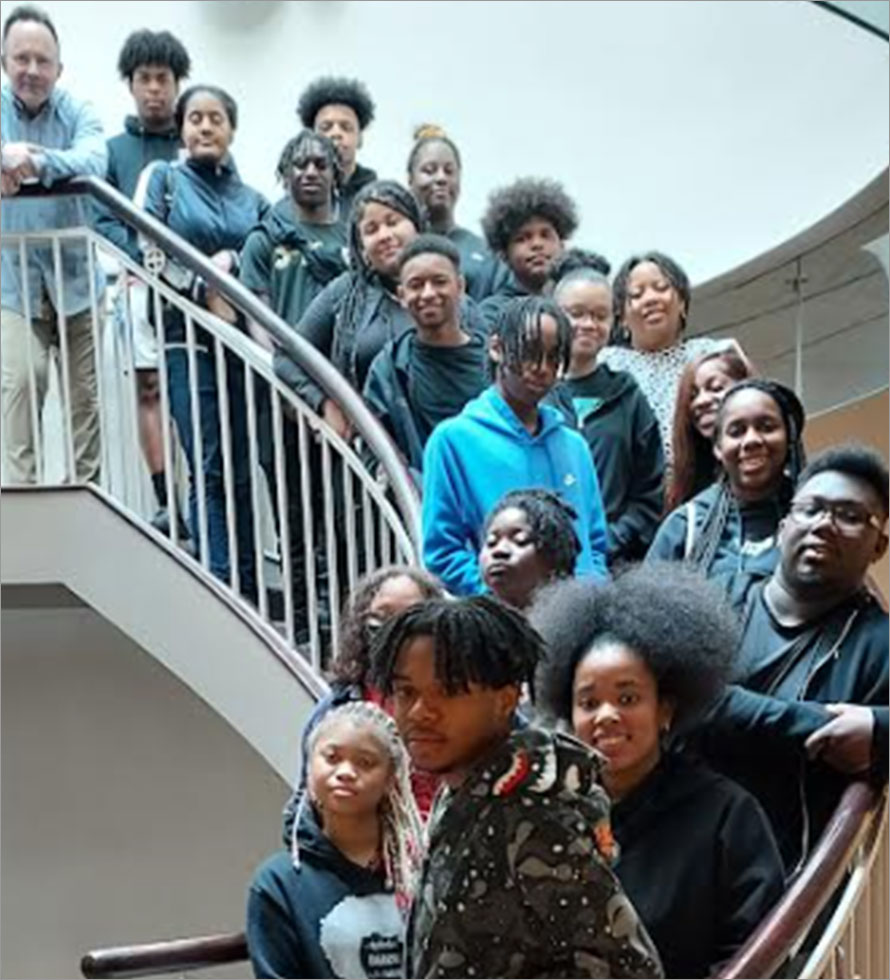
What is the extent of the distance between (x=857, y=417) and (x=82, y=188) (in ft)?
8.19

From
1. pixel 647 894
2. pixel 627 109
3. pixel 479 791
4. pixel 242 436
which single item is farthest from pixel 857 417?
pixel 479 791

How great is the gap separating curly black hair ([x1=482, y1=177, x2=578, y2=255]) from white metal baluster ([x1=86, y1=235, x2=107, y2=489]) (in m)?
0.87

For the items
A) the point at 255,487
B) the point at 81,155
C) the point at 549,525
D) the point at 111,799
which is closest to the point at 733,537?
the point at 549,525

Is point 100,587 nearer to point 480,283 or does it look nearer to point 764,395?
point 480,283

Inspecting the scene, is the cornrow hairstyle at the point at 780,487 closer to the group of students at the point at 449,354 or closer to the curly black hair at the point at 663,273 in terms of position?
the group of students at the point at 449,354

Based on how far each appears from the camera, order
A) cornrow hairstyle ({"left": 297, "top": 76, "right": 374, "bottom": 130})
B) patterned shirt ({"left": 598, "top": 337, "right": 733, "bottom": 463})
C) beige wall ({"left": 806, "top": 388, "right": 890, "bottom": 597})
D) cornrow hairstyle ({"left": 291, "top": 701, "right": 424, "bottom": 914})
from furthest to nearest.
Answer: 1. beige wall ({"left": 806, "top": 388, "right": 890, "bottom": 597})
2. cornrow hairstyle ({"left": 297, "top": 76, "right": 374, "bottom": 130})
3. patterned shirt ({"left": 598, "top": 337, "right": 733, "bottom": 463})
4. cornrow hairstyle ({"left": 291, "top": 701, "right": 424, "bottom": 914})

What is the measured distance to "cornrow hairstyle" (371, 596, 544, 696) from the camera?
1675 millimetres

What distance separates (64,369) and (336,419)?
0.80m

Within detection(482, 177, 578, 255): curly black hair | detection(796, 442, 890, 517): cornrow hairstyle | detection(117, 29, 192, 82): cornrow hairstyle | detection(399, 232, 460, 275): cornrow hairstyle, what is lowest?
detection(796, 442, 890, 517): cornrow hairstyle

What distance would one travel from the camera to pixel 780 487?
2447mm

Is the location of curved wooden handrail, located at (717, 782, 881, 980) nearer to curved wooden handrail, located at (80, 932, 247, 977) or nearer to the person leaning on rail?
curved wooden handrail, located at (80, 932, 247, 977)

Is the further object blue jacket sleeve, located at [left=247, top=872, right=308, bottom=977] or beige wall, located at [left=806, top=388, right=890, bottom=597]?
beige wall, located at [left=806, top=388, right=890, bottom=597]

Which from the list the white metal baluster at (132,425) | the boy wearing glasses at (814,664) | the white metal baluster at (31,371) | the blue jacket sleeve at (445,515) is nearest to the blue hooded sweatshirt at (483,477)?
the blue jacket sleeve at (445,515)

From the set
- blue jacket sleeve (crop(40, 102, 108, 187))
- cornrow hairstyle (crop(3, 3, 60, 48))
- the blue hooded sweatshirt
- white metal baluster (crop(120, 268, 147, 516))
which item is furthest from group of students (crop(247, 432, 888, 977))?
cornrow hairstyle (crop(3, 3, 60, 48))
